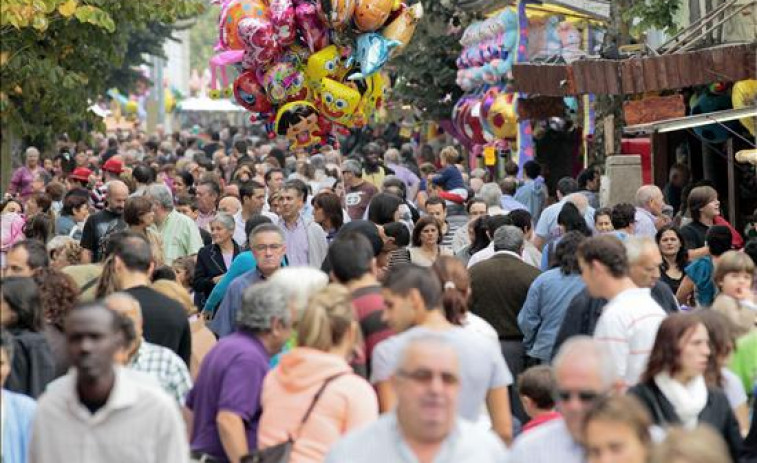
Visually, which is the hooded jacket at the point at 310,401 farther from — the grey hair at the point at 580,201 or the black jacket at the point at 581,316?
the grey hair at the point at 580,201

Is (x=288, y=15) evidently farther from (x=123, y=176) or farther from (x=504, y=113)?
(x=504, y=113)

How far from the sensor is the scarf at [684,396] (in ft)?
26.3

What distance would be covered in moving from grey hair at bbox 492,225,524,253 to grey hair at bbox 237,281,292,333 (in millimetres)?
4526

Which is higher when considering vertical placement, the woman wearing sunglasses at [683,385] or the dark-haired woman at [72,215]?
→ the dark-haired woman at [72,215]

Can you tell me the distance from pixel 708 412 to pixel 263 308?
6.31 feet

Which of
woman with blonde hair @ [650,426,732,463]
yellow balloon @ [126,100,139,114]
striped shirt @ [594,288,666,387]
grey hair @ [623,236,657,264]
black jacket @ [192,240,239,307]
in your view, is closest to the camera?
woman with blonde hair @ [650,426,732,463]

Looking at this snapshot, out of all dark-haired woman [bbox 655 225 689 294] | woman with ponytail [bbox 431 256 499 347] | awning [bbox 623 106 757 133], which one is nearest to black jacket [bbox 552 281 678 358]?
woman with ponytail [bbox 431 256 499 347]

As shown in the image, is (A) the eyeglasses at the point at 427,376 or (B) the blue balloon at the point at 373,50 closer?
(A) the eyeglasses at the point at 427,376

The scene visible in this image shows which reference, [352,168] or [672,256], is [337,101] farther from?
[672,256]

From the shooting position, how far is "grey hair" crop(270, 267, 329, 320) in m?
8.66

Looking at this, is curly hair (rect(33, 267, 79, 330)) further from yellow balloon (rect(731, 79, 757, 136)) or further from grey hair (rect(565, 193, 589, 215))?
yellow balloon (rect(731, 79, 757, 136))

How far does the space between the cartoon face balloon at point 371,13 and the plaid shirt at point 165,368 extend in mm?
8022

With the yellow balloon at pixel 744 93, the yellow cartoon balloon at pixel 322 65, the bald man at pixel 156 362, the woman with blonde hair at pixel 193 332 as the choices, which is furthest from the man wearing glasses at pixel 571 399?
Result: the yellow balloon at pixel 744 93

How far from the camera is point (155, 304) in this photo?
9891 millimetres
